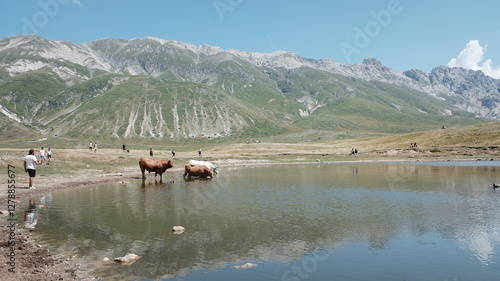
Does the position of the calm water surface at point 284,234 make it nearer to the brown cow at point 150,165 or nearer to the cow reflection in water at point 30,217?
the cow reflection in water at point 30,217

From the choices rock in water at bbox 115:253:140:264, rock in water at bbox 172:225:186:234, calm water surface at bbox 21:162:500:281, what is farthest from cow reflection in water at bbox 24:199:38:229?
rock in water at bbox 115:253:140:264

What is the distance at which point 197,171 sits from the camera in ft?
158

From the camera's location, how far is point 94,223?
20.8 m

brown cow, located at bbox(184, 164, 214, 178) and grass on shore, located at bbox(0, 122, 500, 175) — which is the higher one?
grass on shore, located at bbox(0, 122, 500, 175)

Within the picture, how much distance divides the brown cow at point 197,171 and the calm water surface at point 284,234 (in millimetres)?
16423

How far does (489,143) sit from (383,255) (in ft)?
292

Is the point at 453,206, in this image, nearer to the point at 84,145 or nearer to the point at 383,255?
the point at 383,255

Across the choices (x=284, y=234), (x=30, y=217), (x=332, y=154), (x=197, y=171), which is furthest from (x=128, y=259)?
(x=332, y=154)

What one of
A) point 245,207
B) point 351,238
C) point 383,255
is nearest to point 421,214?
point 351,238

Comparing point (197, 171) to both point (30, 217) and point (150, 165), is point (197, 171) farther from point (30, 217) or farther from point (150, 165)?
point (30, 217)

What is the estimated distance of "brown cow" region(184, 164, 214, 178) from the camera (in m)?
48.0

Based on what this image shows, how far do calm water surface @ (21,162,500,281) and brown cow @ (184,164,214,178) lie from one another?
1642 cm

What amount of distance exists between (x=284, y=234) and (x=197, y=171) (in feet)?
102

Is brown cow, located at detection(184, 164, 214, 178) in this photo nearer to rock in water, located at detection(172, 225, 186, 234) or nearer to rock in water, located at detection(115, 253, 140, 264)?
rock in water, located at detection(172, 225, 186, 234)
